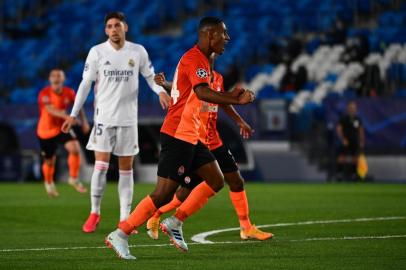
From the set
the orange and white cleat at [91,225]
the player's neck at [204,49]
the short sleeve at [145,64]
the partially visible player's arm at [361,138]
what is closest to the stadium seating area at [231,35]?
the partially visible player's arm at [361,138]

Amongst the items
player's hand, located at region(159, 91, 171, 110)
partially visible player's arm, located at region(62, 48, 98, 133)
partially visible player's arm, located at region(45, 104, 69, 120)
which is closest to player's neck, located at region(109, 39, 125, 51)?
partially visible player's arm, located at region(62, 48, 98, 133)

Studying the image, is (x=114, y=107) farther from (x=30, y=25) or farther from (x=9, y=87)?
(x=30, y=25)

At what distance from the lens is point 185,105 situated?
909 centimetres

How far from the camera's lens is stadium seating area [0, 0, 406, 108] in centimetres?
2700

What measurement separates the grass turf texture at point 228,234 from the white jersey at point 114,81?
1.33 m

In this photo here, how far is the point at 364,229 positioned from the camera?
11500 millimetres

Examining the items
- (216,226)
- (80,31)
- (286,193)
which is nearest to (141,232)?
(216,226)

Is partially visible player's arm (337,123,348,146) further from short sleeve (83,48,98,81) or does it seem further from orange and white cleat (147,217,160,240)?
orange and white cleat (147,217,160,240)

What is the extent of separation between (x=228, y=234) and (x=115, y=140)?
1.80 metres

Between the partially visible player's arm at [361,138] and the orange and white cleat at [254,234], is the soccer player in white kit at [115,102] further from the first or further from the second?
the partially visible player's arm at [361,138]

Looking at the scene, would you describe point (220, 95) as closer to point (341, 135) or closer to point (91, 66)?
point (91, 66)

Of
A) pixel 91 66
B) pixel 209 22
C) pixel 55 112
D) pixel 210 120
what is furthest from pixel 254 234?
pixel 55 112

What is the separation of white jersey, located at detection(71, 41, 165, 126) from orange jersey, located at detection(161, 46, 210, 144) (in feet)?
9.04

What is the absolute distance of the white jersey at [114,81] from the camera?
11867 millimetres
